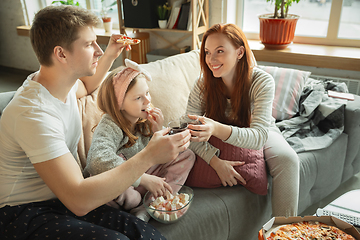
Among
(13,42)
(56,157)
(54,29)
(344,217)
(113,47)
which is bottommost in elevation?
(344,217)

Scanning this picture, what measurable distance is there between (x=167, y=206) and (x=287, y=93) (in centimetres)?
137

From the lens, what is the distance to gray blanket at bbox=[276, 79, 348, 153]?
194 centimetres

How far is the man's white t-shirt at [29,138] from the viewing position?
1.03 metres

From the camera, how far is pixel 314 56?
8.86 feet

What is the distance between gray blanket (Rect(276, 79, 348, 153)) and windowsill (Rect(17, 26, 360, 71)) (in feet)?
1.77

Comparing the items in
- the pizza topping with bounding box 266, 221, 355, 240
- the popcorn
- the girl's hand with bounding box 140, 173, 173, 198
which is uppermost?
the girl's hand with bounding box 140, 173, 173, 198

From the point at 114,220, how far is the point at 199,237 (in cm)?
39

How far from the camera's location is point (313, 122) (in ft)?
6.97

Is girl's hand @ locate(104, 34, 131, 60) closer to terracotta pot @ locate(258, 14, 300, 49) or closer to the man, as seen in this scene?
the man

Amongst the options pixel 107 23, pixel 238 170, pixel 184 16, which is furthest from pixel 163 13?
pixel 238 170

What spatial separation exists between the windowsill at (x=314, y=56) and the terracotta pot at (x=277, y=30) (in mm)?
72

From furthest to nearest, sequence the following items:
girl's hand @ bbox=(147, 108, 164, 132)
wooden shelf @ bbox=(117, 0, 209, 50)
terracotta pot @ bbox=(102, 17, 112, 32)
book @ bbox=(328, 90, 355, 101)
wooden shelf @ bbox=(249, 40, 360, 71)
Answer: terracotta pot @ bbox=(102, 17, 112, 32)
wooden shelf @ bbox=(117, 0, 209, 50)
wooden shelf @ bbox=(249, 40, 360, 71)
book @ bbox=(328, 90, 355, 101)
girl's hand @ bbox=(147, 108, 164, 132)

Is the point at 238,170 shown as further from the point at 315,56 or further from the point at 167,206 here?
the point at 315,56

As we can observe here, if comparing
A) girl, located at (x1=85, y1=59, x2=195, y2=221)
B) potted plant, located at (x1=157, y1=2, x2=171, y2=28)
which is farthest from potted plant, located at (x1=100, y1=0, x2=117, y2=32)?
girl, located at (x1=85, y1=59, x2=195, y2=221)
